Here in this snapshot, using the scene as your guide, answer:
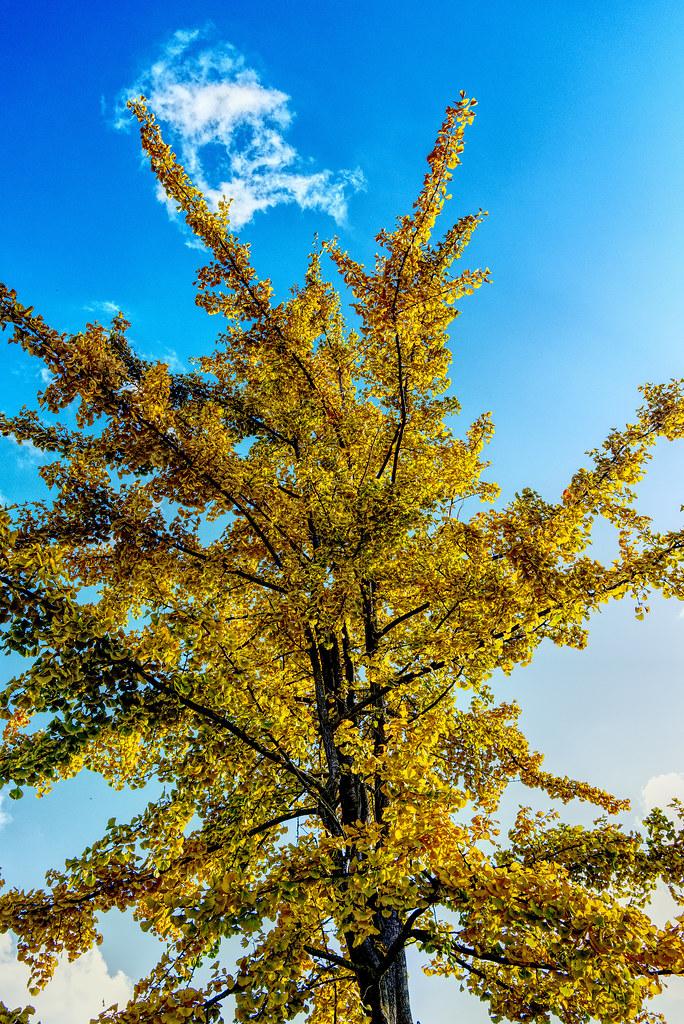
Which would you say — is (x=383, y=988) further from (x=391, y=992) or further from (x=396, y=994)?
(x=396, y=994)

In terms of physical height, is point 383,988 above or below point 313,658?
below

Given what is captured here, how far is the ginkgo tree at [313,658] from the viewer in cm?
381

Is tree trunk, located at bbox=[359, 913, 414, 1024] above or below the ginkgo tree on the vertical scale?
below

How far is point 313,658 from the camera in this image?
620cm

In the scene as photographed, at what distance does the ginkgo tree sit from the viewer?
381cm

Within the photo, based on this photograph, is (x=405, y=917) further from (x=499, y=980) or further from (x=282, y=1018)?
(x=282, y=1018)

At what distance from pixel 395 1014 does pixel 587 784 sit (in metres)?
3.87

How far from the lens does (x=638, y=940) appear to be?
3.44m

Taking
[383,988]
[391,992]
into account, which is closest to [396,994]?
[391,992]

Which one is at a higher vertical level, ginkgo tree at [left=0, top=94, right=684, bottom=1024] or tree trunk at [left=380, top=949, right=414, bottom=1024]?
ginkgo tree at [left=0, top=94, right=684, bottom=1024]

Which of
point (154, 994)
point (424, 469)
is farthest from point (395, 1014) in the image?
point (424, 469)

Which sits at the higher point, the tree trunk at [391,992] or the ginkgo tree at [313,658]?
the ginkgo tree at [313,658]

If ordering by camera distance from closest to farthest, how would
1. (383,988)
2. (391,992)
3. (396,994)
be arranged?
1. (383,988)
2. (391,992)
3. (396,994)

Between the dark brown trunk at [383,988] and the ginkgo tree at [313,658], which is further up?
the ginkgo tree at [313,658]
